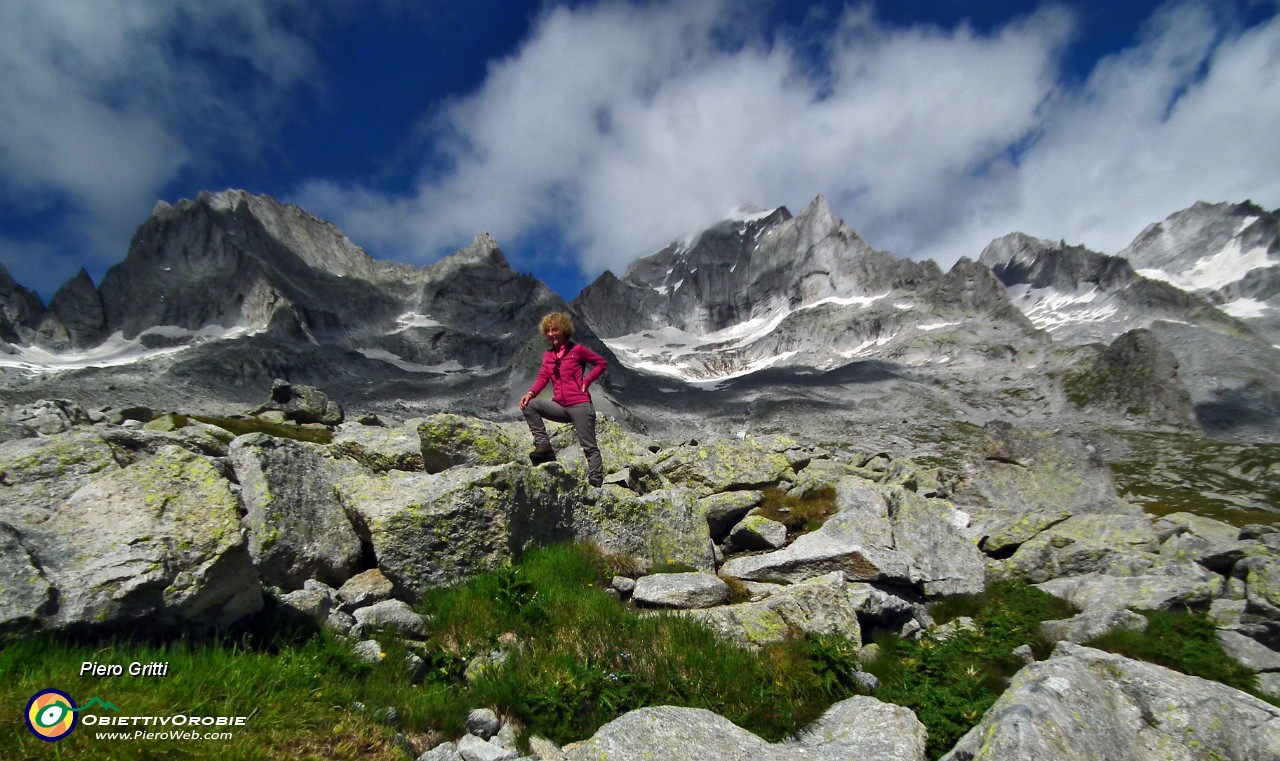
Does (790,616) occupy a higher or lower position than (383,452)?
lower

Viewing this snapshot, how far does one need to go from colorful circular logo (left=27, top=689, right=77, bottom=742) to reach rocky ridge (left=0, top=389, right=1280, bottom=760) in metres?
0.90

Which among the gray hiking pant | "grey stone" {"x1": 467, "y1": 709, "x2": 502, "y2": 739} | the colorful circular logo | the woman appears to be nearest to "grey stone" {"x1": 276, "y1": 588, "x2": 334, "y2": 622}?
"grey stone" {"x1": 467, "y1": 709, "x2": 502, "y2": 739}

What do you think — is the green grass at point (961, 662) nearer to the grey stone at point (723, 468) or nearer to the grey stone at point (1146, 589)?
the grey stone at point (1146, 589)

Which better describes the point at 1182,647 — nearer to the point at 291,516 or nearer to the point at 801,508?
the point at 801,508

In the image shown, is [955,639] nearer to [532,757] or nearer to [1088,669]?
[1088,669]

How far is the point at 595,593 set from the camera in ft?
24.5

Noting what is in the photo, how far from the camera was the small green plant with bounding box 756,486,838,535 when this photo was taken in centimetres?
1335

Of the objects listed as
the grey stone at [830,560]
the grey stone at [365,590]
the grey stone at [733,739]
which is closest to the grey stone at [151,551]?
the grey stone at [365,590]

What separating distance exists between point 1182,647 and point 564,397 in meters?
10.2

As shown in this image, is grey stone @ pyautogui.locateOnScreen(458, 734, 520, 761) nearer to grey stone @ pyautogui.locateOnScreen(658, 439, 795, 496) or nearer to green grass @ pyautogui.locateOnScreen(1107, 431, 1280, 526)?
grey stone @ pyautogui.locateOnScreen(658, 439, 795, 496)

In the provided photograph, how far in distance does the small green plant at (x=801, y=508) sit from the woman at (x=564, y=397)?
461cm

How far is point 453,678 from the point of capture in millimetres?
6023

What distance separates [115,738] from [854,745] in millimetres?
5473

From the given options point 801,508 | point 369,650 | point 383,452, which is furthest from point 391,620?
point 801,508
